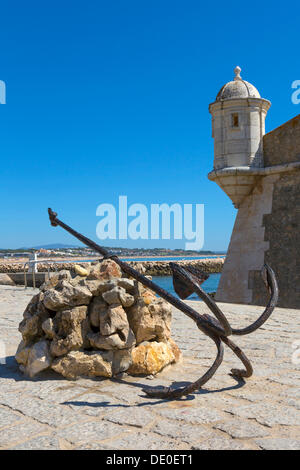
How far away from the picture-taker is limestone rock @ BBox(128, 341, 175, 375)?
356 cm

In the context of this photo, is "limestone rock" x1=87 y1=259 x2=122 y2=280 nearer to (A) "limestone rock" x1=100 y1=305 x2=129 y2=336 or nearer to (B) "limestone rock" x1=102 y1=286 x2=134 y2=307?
(B) "limestone rock" x1=102 y1=286 x2=134 y2=307

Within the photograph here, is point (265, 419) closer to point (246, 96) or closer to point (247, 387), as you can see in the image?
point (247, 387)

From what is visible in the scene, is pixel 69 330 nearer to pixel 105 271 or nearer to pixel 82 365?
pixel 82 365

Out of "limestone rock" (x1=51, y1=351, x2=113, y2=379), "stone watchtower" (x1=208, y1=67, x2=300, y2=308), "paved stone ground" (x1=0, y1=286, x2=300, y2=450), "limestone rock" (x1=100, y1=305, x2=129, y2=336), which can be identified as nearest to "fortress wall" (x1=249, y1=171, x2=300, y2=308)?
"stone watchtower" (x1=208, y1=67, x2=300, y2=308)

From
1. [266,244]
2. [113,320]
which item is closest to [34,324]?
[113,320]

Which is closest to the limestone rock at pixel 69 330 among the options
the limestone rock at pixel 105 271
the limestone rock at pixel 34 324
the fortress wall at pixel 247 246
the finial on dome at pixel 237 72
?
the limestone rock at pixel 34 324

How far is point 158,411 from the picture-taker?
2.75 metres

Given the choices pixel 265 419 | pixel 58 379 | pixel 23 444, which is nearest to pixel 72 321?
pixel 58 379

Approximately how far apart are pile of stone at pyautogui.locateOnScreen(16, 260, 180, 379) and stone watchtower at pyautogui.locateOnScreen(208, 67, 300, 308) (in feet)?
23.4

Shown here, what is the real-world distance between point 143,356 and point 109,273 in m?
0.81

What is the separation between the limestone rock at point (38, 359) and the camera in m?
3.44

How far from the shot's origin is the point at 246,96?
10.8 metres

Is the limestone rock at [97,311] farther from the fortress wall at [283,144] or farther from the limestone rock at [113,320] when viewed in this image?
the fortress wall at [283,144]

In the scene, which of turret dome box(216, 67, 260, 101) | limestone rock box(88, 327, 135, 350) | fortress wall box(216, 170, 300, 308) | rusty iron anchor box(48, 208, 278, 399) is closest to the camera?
rusty iron anchor box(48, 208, 278, 399)
